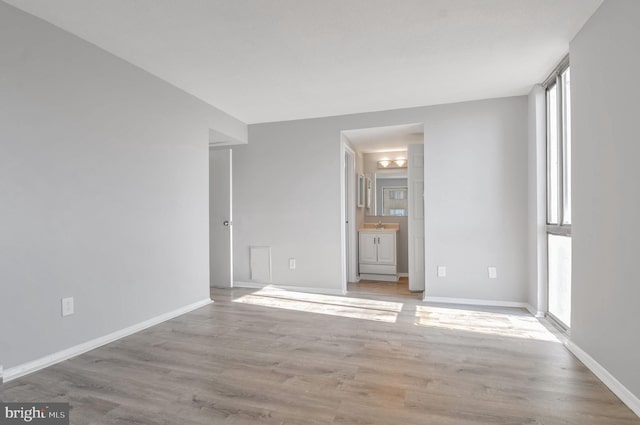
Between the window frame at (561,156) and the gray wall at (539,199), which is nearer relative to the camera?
the window frame at (561,156)

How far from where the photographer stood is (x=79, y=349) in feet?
8.40

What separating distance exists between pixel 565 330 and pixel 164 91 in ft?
14.3

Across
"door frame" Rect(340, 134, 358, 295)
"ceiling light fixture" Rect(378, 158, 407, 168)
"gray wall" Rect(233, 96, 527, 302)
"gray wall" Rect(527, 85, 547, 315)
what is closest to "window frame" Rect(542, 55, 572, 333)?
"gray wall" Rect(527, 85, 547, 315)

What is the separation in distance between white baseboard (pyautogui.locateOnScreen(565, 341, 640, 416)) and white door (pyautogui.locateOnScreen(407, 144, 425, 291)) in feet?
7.11

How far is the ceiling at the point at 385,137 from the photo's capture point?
4.57m

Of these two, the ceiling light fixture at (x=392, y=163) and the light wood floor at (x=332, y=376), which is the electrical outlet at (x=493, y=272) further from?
the ceiling light fixture at (x=392, y=163)

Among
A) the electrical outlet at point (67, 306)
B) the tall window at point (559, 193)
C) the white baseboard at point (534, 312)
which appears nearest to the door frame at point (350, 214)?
the white baseboard at point (534, 312)

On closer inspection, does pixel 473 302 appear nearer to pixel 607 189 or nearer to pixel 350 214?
pixel 350 214

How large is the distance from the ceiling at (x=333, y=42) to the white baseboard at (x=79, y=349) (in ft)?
7.65

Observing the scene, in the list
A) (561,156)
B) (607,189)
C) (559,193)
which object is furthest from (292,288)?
(607,189)

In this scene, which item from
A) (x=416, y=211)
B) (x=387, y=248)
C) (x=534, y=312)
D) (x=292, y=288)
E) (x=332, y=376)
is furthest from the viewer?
(x=387, y=248)

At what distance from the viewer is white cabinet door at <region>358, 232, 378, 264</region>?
18.6ft

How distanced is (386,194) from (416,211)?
67.8 inches

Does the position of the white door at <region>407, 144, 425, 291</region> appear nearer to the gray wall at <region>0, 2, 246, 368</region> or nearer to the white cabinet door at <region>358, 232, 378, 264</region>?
the white cabinet door at <region>358, 232, 378, 264</region>
